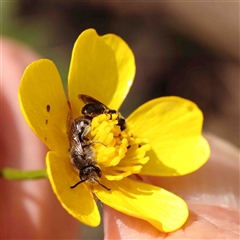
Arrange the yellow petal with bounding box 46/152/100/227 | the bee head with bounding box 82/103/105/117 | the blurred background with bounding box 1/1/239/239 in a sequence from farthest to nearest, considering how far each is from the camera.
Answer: the blurred background with bounding box 1/1/239/239 < the bee head with bounding box 82/103/105/117 < the yellow petal with bounding box 46/152/100/227

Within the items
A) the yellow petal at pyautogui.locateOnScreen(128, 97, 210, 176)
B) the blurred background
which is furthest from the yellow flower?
the blurred background

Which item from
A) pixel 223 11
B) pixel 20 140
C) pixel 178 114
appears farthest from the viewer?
pixel 223 11

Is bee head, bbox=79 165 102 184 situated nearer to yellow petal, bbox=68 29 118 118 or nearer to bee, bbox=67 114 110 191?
bee, bbox=67 114 110 191

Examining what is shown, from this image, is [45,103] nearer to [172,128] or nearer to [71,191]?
[71,191]

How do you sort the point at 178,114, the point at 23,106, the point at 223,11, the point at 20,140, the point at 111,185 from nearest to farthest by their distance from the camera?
the point at 23,106, the point at 111,185, the point at 178,114, the point at 20,140, the point at 223,11

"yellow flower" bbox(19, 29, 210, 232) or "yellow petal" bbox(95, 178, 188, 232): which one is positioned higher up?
"yellow flower" bbox(19, 29, 210, 232)

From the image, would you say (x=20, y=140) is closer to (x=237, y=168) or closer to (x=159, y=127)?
(x=159, y=127)

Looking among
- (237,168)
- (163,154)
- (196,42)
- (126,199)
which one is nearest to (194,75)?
(196,42)
